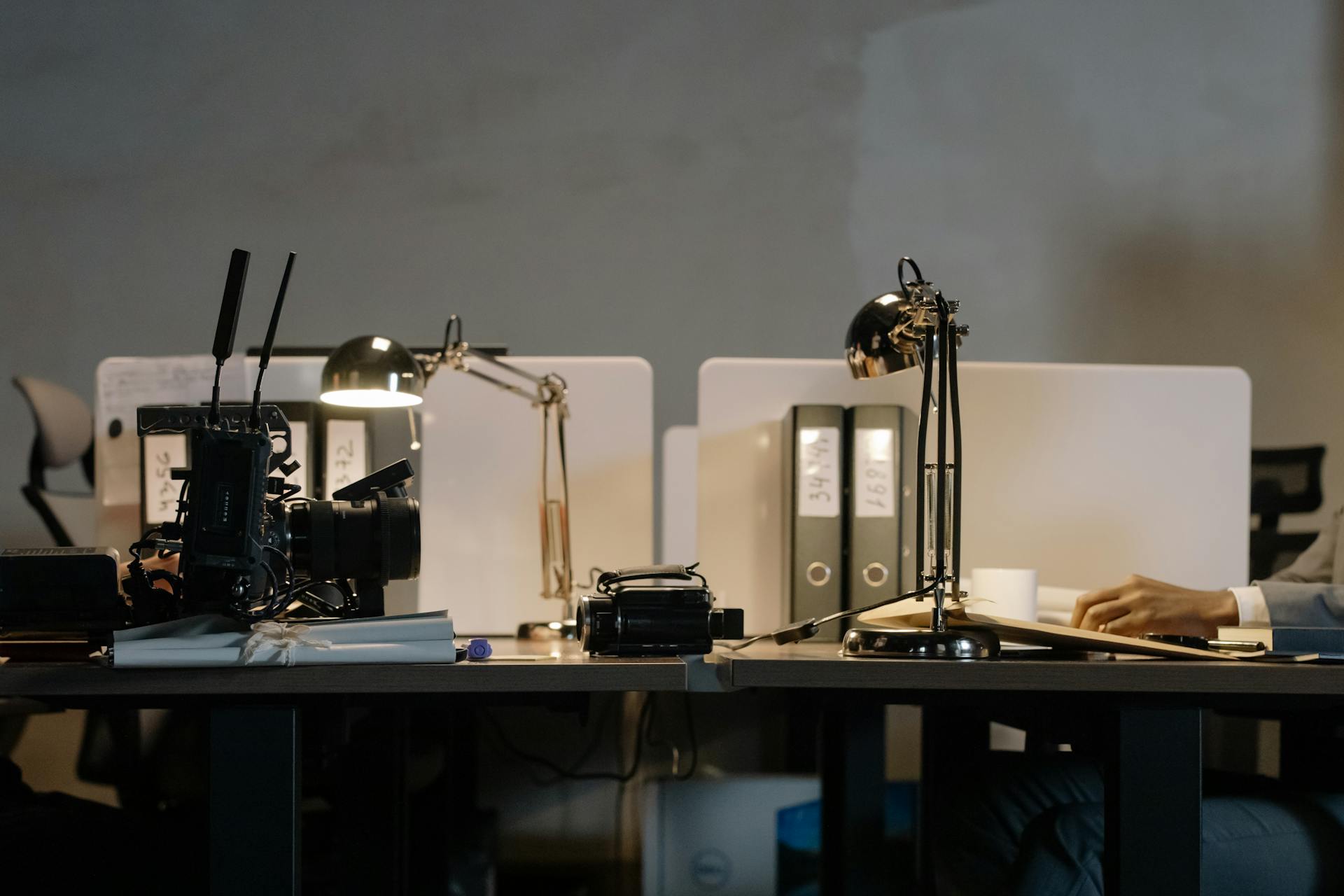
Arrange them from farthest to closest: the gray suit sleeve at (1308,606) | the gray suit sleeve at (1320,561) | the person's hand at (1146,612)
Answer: the gray suit sleeve at (1320,561)
the person's hand at (1146,612)
the gray suit sleeve at (1308,606)

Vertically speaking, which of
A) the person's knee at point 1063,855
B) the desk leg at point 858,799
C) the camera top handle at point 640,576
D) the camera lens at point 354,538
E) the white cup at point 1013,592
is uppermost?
the camera lens at point 354,538

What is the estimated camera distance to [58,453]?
2.31m

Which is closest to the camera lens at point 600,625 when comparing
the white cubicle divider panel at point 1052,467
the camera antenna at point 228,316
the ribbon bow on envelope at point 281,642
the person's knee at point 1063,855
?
the ribbon bow on envelope at point 281,642

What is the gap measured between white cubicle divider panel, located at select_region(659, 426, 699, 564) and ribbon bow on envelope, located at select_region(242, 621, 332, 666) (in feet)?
3.98

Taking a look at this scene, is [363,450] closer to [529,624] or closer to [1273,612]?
[529,624]

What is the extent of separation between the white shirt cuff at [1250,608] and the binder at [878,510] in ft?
1.39

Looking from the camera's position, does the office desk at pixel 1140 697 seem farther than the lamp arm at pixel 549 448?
No

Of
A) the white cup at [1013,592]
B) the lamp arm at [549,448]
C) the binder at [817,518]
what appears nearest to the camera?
the white cup at [1013,592]

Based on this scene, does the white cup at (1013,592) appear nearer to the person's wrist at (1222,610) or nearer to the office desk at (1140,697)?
the person's wrist at (1222,610)

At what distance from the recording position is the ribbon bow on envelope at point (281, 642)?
0.76m

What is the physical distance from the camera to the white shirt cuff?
123cm

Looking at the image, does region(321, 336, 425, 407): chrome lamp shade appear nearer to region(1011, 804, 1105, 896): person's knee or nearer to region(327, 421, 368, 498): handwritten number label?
region(327, 421, 368, 498): handwritten number label

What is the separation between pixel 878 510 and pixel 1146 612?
0.42 meters

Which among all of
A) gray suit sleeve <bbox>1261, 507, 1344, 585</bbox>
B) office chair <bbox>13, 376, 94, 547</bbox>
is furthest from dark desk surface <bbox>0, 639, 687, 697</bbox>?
office chair <bbox>13, 376, 94, 547</bbox>
